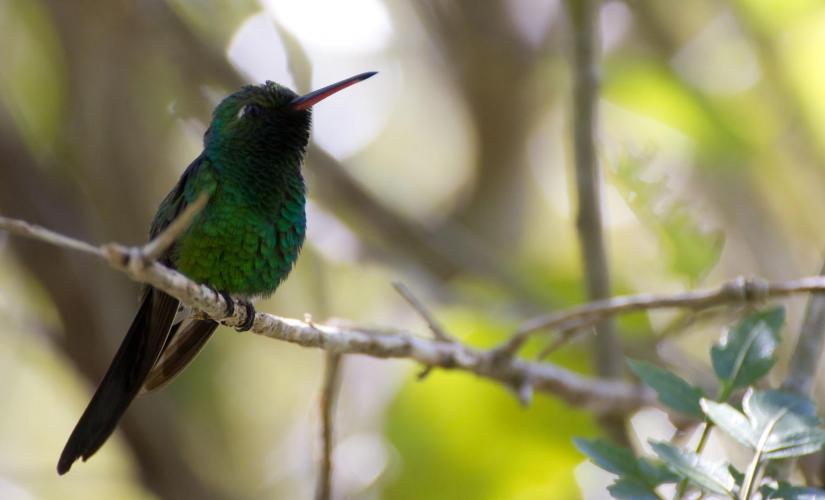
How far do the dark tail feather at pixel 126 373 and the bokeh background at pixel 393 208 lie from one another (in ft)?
2.65

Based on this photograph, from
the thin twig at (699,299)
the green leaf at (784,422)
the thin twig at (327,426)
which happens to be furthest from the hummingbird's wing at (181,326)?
the green leaf at (784,422)

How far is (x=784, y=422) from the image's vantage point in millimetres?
1617

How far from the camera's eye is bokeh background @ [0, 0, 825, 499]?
324 cm

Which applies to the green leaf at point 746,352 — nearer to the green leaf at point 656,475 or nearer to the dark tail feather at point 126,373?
the green leaf at point 656,475

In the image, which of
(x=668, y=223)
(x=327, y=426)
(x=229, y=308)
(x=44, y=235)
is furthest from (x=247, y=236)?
(x=44, y=235)

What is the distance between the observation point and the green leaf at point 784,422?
1.57 m

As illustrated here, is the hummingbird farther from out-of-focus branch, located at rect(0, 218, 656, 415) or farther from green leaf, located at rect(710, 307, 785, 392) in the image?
green leaf, located at rect(710, 307, 785, 392)

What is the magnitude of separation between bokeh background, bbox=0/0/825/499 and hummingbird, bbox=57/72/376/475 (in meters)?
0.64

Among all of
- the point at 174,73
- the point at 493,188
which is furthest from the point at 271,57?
the point at 493,188

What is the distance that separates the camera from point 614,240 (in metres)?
4.57

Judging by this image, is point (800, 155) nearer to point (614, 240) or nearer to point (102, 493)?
point (614, 240)

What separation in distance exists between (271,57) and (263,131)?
112cm

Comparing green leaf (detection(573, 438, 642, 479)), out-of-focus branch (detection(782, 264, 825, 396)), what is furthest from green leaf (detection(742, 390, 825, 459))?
out-of-focus branch (detection(782, 264, 825, 396))

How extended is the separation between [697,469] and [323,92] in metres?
1.46
